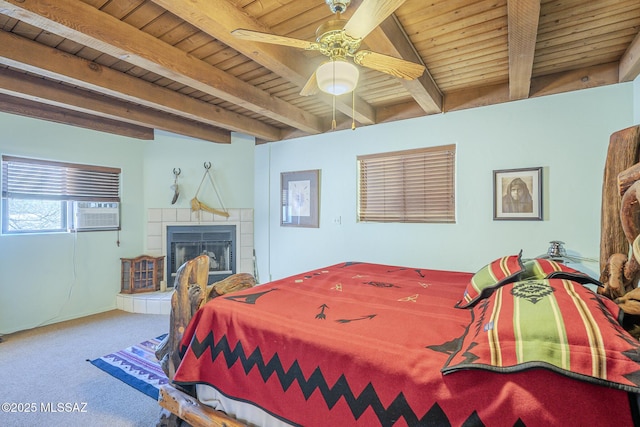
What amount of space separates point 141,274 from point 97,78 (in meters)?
2.64

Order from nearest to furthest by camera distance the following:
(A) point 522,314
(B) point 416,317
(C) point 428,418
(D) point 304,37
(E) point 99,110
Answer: (C) point 428,418 < (A) point 522,314 < (B) point 416,317 < (D) point 304,37 < (E) point 99,110

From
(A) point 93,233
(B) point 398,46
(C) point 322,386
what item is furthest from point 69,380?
(B) point 398,46

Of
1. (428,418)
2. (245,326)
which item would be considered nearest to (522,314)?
(428,418)

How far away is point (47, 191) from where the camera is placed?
353cm

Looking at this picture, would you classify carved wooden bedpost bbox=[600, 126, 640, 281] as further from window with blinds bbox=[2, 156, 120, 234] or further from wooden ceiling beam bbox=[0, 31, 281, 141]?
window with blinds bbox=[2, 156, 120, 234]

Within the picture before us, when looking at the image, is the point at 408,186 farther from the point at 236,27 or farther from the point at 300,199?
the point at 236,27

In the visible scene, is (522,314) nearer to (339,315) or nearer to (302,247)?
(339,315)

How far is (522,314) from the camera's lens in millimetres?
1048

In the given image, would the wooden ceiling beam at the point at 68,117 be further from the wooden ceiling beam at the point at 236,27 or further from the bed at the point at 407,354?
the bed at the point at 407,354

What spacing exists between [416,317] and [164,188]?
4031 millimetres

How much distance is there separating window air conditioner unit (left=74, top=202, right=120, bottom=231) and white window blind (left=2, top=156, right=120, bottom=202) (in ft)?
0.25

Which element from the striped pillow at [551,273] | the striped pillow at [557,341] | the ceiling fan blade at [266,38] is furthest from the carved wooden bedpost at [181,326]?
the striped pillow at [551,273]

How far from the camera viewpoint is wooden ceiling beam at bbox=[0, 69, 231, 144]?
2.60 m

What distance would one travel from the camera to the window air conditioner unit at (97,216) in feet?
12.4
